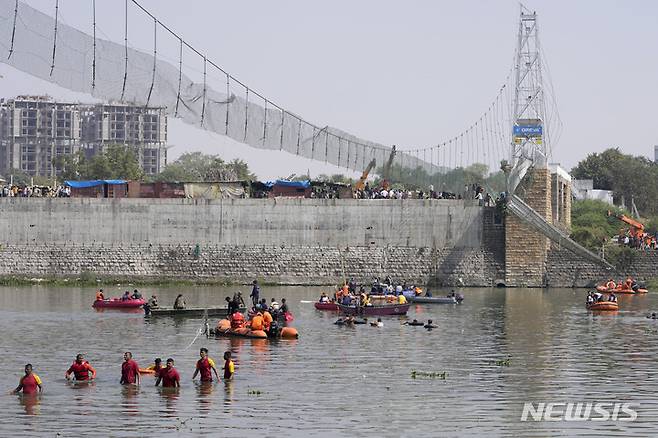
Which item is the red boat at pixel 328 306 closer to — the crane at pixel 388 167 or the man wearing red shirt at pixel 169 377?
the man wearing red shirt at pixel 169 377

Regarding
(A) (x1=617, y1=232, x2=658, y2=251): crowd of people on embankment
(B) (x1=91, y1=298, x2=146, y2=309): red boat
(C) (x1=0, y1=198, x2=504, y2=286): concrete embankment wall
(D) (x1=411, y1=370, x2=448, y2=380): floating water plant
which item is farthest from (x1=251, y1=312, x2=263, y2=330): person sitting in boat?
(A) (x1=617, y1=232, x2=658, y2=251): crowd of people on embankment

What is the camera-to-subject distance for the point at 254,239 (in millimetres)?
79188

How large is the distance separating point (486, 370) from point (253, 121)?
38094 millimetres

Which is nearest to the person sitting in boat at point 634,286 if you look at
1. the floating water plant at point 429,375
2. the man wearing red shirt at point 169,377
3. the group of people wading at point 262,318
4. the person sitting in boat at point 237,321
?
the group of people wading at point 262,318

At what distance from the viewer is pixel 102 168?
132 meters

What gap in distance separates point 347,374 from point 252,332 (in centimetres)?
946

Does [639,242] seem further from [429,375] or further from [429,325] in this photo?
[429,375]

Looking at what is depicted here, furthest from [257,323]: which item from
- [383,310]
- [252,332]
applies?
[383,310]

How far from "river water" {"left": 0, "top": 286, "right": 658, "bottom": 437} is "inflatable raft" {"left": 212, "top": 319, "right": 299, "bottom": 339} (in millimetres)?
338

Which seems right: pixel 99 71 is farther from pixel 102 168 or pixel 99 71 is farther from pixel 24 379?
pixel 102 168

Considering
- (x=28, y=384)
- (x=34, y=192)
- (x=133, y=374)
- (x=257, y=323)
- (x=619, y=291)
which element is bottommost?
(x=28, y=384)

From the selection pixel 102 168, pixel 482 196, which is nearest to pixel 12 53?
pixel 482 196

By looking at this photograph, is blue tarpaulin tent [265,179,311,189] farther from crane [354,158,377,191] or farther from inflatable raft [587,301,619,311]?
inflatable raft [587,301,619,311]

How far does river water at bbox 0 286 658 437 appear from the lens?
30.6 meters
